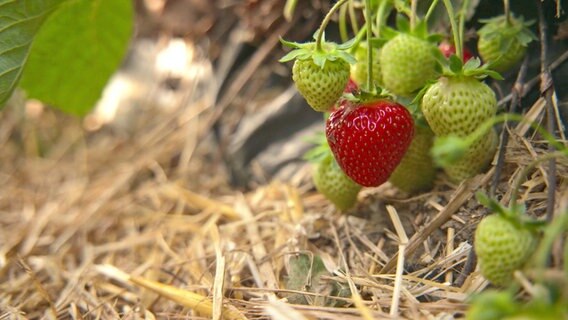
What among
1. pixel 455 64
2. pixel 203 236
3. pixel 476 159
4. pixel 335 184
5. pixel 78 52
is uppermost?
pixel 455 64

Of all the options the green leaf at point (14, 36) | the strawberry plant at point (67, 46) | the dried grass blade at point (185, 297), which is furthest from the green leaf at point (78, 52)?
the dried grass blade at point (185, 297)

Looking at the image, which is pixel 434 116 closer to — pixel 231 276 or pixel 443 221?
pixel 443 221

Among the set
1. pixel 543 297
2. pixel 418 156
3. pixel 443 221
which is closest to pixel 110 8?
pixel 418 156

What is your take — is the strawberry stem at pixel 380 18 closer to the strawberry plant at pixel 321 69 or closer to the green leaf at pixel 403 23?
the green leaf at pixel 403 23

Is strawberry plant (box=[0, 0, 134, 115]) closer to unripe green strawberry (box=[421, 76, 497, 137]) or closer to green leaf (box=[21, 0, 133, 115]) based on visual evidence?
green leaf (box=[21, 0, 133, 115])

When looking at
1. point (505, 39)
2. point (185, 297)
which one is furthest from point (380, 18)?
point (185, 297)

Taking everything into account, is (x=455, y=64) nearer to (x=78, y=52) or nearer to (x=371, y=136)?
(x=371, y=136)
